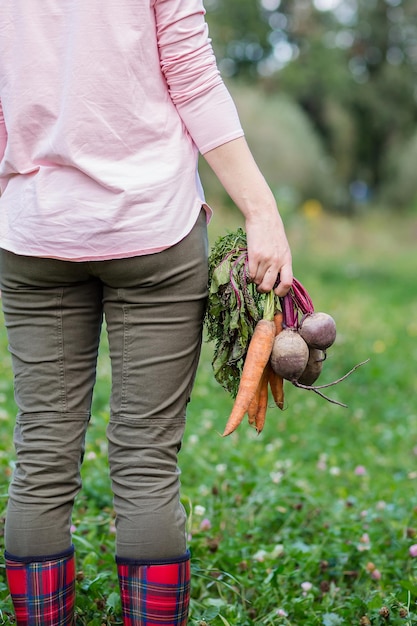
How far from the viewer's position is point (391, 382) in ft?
17.5

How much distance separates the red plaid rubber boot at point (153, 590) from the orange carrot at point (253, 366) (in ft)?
0.98

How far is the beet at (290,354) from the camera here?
180cm

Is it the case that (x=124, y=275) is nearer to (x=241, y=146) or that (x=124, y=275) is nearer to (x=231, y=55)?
(x=241, y=146)

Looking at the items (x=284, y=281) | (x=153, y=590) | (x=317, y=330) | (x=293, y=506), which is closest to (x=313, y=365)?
(x=317, y=330)

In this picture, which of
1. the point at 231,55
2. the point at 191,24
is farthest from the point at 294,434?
the point at 231,55

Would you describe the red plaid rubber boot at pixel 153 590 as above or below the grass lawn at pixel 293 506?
above

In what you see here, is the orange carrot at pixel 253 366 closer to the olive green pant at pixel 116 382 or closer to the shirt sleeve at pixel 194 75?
the olive green pant at pixel 116 382

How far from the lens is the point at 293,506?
2930 mm

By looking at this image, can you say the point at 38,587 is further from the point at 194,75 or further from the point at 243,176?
the point at 194,75

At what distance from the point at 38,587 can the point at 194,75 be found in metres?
1.08

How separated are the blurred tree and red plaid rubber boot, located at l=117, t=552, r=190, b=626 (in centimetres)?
2149

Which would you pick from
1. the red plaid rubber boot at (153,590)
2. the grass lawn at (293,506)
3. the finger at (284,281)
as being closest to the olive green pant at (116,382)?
the red plaid rubber boot at (153,590)

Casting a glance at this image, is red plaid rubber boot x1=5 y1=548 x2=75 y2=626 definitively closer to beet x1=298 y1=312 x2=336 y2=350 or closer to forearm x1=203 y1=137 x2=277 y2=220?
beet x1=298 y1=312 x2=336 y2=350

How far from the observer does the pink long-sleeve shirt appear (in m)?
1.62
